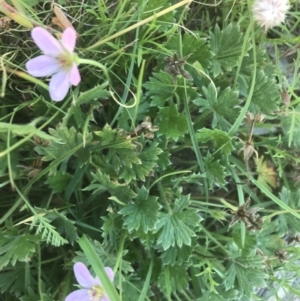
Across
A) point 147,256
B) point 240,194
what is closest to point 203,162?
point 240,194

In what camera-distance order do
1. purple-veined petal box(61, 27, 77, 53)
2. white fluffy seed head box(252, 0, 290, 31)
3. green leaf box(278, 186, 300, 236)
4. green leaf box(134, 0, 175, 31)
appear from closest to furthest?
1. purple-veined petal box(61, 27, 77, 53)
2. white fluffy seed head box(252, 0, 290, 31)
3. green leaf box(134, 0, 175, 31)
4. green leaf box(278, 186, 300, 236)

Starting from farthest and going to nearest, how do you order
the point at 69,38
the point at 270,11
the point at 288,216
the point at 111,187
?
the point at 288,216 < the point at 111,187 < the point at 270,11 < the point at 69,38

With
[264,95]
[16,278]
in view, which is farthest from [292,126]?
[16,278]

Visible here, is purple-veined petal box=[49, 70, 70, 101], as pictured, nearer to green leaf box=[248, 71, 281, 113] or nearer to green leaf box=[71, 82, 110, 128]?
green leaf box=[71, 82, 110, 128]

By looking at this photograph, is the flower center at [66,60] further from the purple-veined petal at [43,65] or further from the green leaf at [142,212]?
the green leaf at [142,212]

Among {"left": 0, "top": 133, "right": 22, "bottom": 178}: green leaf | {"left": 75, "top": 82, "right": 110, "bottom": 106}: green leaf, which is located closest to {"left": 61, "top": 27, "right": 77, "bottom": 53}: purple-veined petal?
{"left": 75, "top": 82, "right": 110, "bottom": 106}: green leaf

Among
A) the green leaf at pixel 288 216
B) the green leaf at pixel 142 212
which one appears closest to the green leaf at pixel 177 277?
the green leaf at pixel 142 212

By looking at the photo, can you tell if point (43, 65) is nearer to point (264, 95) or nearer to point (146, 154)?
point (146, 154)

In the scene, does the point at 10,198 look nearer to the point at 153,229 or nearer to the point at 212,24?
the point at 153,229
